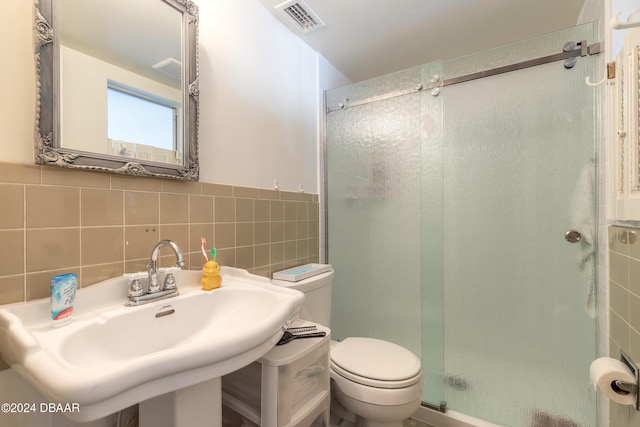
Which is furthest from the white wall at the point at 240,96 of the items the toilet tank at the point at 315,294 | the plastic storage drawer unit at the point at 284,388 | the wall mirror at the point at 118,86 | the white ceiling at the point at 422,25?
the plastic storage drawer unit at the point at 284,388

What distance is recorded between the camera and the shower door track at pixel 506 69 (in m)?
1.26

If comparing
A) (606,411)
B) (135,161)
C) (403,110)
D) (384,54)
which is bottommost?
(606,411)

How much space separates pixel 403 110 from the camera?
1.63 metres

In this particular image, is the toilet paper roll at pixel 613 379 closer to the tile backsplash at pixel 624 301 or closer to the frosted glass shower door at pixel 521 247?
the tile backsplash at pixel 624 301

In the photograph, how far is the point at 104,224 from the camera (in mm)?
830

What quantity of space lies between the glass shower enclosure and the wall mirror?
1048mm

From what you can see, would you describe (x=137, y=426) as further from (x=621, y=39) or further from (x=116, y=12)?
(x=621, y=39)

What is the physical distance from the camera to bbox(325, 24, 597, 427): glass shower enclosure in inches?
51.7

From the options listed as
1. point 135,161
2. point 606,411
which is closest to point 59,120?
point 135,161

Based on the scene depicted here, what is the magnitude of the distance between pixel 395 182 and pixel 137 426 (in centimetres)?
154

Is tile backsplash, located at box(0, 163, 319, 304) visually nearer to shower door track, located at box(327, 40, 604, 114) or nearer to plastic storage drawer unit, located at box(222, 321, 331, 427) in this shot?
plastic storage drawer unit, located at box(222, 321, 331, 427)

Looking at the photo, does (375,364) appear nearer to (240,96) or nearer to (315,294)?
(315,294)

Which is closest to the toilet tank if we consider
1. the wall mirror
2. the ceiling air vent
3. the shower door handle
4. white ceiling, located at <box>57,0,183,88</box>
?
the wall mirror

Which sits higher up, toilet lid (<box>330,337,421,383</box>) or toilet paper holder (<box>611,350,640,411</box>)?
toilet paper holder (<box>611,350,640,411</box>)
